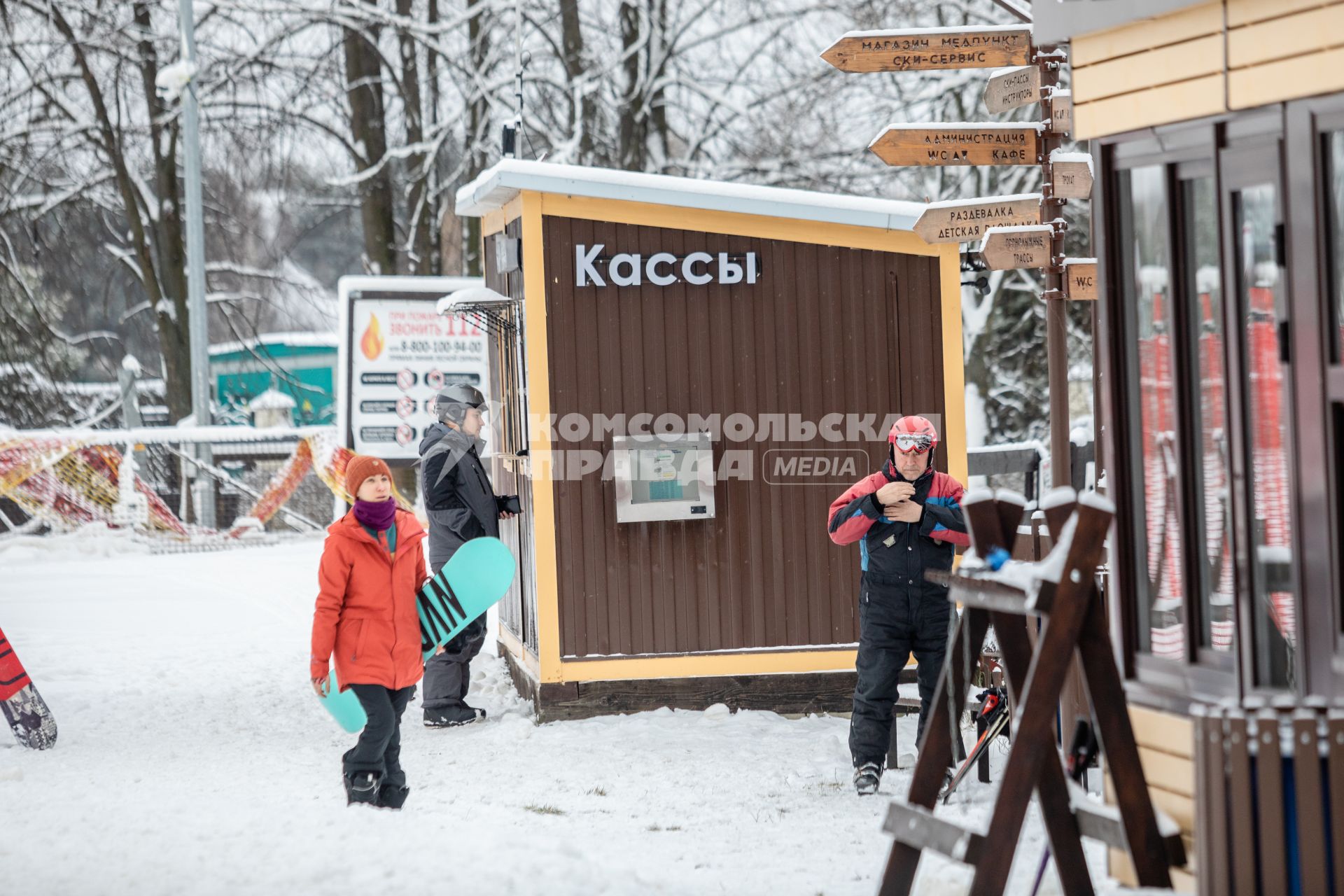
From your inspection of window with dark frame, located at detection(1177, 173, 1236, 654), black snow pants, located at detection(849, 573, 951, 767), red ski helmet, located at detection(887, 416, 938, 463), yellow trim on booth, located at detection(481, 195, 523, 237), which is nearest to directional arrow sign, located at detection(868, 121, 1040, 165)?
red ski helmet, located at detection(887, 416, 938, 463)

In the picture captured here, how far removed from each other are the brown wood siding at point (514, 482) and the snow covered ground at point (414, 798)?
0.47 meters

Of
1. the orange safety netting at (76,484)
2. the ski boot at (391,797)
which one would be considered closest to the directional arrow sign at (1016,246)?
the ski boot at (391,797)

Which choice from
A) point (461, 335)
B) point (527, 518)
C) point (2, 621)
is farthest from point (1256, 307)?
point (461, 335)

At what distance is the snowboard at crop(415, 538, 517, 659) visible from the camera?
20.9ft

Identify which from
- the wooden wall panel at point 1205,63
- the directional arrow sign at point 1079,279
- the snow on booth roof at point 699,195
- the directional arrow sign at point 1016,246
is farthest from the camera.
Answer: the snow on booth roof at point 699,195

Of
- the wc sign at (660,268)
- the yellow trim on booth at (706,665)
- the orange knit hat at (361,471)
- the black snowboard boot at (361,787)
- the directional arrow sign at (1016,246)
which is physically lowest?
the black snowboard boot at (361,787)

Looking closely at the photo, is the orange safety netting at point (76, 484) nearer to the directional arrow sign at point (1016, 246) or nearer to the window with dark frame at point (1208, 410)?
the directional arrow sign at point (1016, 246)

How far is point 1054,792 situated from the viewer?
408 centimetres

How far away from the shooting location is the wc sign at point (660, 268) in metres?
7.89

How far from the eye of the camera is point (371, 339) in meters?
15.4

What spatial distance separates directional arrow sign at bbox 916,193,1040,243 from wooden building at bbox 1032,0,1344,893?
171cm

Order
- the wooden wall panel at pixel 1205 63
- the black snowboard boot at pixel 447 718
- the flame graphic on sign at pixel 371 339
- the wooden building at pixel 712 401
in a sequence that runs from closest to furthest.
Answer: the wooden wall panel at pixel 1205 63, the wooden building at pixel 712 401, the black snowboard boot at pixel 447 718, the flame graphic on sign at pixel 371 339

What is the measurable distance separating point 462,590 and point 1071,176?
328 centimetres

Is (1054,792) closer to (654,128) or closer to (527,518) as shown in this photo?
(527,518)
